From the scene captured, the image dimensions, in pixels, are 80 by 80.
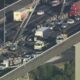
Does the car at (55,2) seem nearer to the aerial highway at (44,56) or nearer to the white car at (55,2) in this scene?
the white car at (55,2)

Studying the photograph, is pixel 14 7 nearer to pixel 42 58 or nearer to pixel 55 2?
pixel 55 2

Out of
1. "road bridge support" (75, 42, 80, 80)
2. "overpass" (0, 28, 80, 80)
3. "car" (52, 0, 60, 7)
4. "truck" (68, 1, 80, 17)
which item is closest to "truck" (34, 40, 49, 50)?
"overpass" (0, 28, 80, 80)

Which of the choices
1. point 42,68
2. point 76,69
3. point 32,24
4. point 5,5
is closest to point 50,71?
point 42,68

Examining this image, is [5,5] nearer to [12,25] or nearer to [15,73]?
[12,25]

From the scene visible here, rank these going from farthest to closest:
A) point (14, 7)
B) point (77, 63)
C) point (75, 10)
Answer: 1. point (14, 7)
2. point (75, 10)
3. point (77, 63)

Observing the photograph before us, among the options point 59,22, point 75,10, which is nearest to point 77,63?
point 59,22

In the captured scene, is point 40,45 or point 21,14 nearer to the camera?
point 40,45
